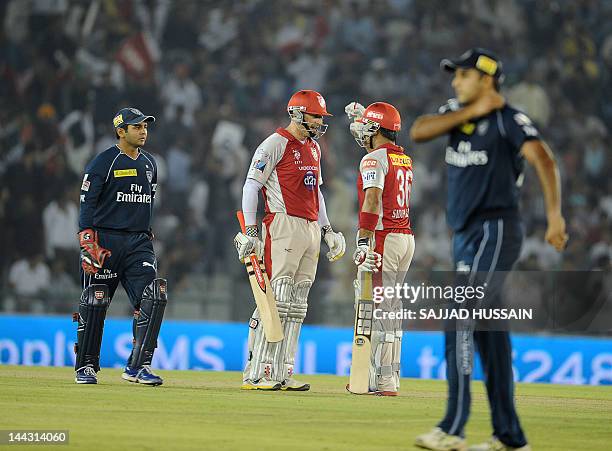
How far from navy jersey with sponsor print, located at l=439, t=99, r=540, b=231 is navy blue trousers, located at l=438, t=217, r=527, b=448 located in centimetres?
9

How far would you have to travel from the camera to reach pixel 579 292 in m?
13.6

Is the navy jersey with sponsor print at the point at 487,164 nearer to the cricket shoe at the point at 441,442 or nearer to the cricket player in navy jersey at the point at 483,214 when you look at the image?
the cricket player in navy jersey at the point at 483,214

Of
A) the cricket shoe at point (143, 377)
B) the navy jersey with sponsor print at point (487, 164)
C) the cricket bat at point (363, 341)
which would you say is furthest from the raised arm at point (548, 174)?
the cricket shoe at point (143, 377)

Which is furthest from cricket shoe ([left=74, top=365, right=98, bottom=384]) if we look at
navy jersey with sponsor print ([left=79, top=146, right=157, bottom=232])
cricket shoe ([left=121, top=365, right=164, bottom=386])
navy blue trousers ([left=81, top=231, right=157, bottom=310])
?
navy jersey with sponsor print ([left=79, top=146, right=157, bottom=232])

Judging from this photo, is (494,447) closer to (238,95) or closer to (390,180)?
(390,180)

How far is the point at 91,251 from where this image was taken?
30.6ft

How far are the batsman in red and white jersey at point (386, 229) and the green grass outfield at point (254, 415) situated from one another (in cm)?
36

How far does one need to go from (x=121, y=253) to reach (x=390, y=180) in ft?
7.48

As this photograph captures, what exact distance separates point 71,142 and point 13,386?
30.1ft

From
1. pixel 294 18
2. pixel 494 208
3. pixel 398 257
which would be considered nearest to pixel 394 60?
pixel 294 18

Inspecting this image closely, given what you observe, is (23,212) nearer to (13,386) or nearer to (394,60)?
(394,60)

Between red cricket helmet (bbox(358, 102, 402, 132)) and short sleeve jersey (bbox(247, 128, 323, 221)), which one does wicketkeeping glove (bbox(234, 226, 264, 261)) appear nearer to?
short sleeve jersey (bbox(247, 128, 323, 221))

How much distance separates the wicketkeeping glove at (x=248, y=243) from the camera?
372 inches

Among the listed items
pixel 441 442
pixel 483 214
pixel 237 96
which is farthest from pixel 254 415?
pixel 237 96
